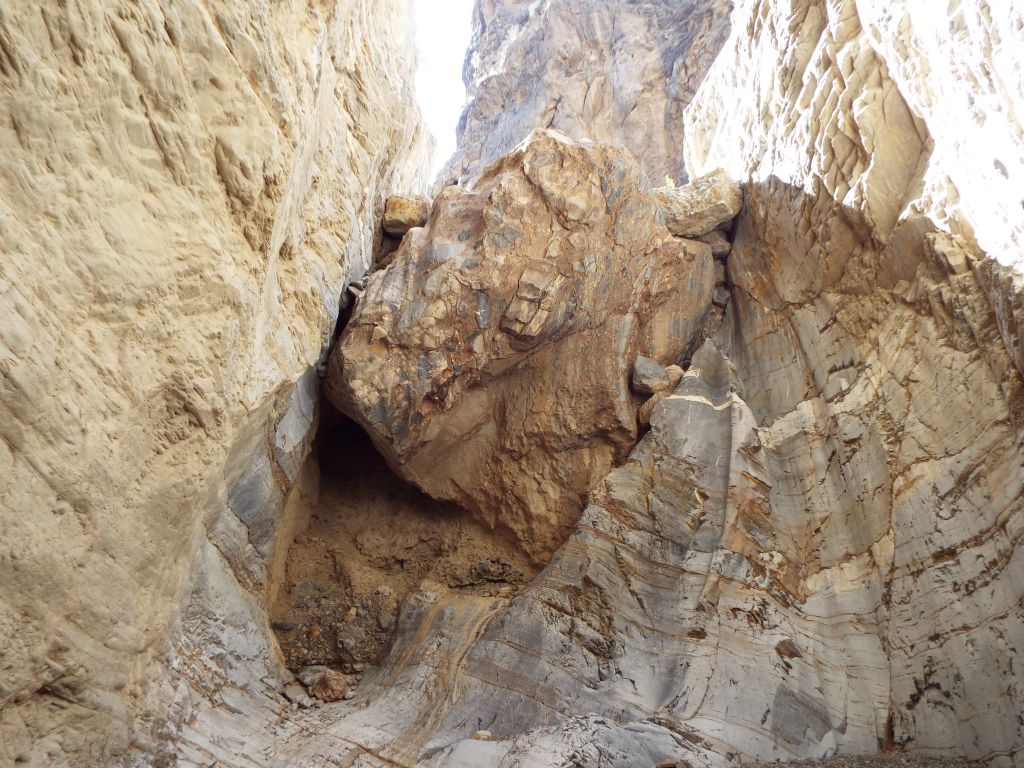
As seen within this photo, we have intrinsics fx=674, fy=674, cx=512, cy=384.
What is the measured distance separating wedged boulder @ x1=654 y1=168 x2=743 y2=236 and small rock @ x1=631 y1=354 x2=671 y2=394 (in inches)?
81.0

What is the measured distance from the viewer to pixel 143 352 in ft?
13.4

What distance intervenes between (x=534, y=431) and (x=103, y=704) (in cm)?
489

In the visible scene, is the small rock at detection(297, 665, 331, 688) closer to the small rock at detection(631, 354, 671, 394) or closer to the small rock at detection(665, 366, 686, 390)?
the small rock at detection(631, 354, 671, 394)

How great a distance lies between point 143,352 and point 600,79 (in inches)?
606

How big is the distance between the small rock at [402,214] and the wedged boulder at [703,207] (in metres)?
3.18

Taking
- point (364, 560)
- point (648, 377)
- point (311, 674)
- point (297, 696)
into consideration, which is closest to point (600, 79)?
point (648, 377)

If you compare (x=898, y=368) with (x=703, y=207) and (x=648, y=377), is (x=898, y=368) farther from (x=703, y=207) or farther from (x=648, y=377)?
(x=703, y=207)

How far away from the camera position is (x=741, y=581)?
6188mm

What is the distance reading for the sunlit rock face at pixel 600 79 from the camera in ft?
51.5

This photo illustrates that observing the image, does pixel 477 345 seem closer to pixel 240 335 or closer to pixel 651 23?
pixel 240 335

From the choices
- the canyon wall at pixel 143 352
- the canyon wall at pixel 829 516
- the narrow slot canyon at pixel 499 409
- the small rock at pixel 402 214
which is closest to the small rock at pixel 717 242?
the narrow slot canyon at pixel 499 409

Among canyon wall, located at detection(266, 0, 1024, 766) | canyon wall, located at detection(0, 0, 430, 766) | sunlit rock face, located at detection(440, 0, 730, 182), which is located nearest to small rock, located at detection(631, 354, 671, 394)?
canyon wall, located at detection(266, 0, 1024, 766)

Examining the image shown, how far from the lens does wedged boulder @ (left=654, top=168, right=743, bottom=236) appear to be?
8.85 meters

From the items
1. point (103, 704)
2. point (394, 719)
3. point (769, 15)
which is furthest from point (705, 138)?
point (103, 704)
